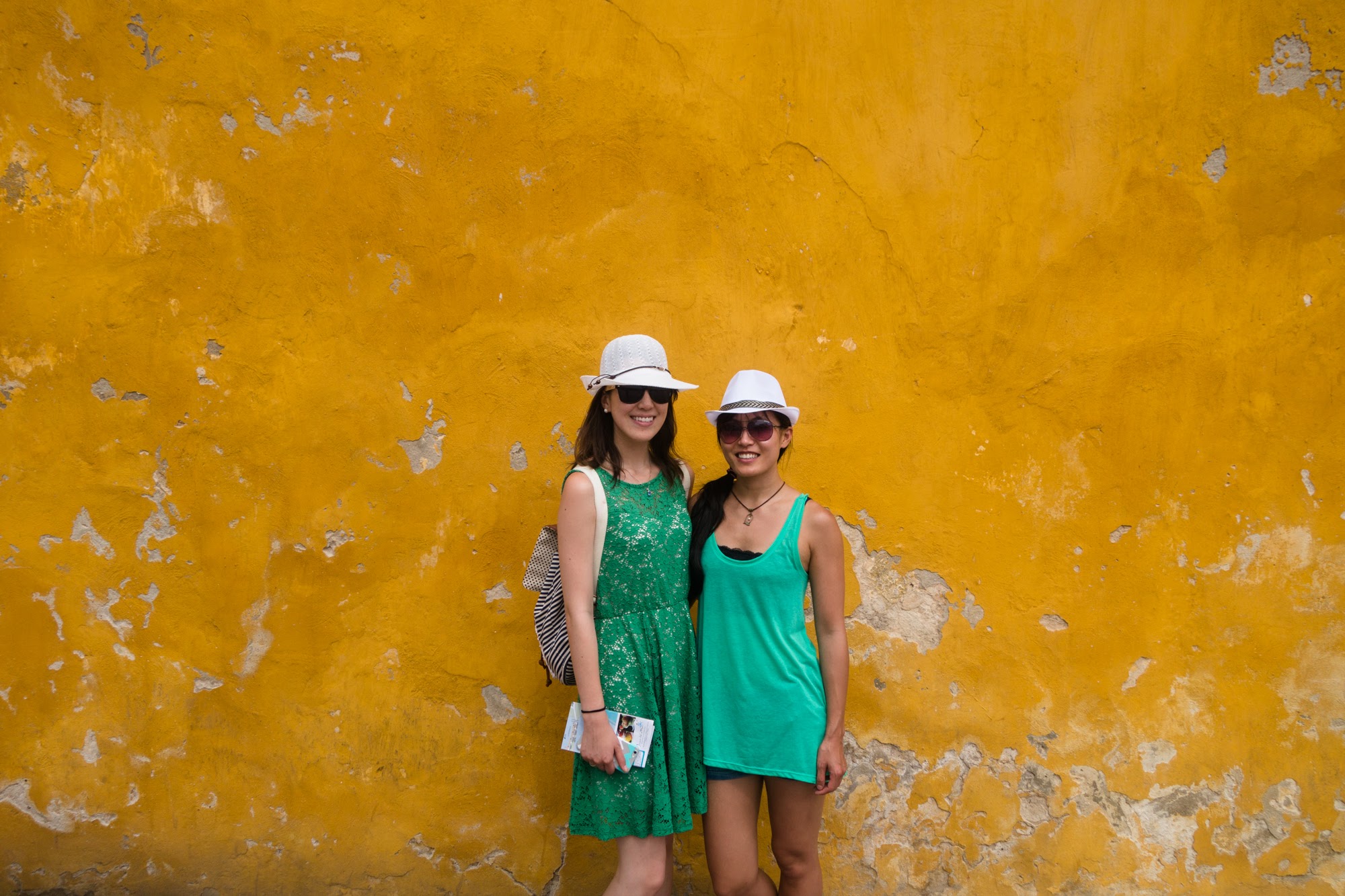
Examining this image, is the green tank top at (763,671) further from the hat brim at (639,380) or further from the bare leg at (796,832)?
the hat brim at (639,380)

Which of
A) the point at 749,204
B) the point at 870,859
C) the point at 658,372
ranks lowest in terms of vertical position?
the point at 870,859

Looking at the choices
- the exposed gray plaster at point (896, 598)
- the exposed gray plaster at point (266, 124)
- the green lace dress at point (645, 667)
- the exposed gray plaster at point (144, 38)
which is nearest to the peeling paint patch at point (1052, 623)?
the exposed gray plaster at point (896, 598)

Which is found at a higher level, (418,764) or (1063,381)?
(1063,381)

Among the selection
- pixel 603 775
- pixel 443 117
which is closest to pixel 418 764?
pixel 603 775

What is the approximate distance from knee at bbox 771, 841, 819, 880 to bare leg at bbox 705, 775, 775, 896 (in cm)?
9

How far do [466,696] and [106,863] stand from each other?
126 cm

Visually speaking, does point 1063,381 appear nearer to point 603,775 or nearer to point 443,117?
point 603,775

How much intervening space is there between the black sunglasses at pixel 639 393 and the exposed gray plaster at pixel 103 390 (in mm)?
1700

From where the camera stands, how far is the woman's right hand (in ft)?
7.20

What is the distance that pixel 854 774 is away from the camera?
2.91m

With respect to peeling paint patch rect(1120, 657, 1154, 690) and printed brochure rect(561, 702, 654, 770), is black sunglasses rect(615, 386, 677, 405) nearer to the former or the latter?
printed brochure rect(561, 702, 654, 770)

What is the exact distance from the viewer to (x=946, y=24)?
287 cm

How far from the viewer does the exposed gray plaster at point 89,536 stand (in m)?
2.79

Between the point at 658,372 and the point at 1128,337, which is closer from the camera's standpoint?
the point at 658,372
